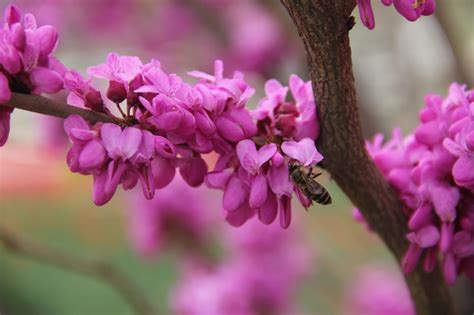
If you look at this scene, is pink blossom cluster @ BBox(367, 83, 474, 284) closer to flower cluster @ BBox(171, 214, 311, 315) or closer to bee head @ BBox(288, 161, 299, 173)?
bee head @ BBox(288, 161, 299, 173)

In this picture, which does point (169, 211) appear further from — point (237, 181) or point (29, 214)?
point (29, 214)

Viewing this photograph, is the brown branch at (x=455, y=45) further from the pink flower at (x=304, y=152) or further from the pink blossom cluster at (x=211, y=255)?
the pink flower at (x=304, y=152)

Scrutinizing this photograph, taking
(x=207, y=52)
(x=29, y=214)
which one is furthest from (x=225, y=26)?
(x=29, y=214)

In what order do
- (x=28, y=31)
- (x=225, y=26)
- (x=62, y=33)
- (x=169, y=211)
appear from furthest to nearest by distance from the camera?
(x=62, y=33)
(x=225, y=26)
(x=169, y=211)
(x=28, y=31)

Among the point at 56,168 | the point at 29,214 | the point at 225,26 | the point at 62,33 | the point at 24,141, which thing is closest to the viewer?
the point at 225,26

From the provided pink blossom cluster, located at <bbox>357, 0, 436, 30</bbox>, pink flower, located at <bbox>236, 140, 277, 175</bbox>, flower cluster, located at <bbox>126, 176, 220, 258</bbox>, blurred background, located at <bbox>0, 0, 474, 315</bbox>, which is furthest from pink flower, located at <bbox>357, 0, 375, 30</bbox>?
flower cluster, located at <bbox>126, 176, 220, 258</bbox>

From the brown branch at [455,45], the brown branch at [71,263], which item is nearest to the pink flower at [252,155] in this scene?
the brown branch at [71,263]

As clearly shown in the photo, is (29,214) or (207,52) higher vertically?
(207,52)
